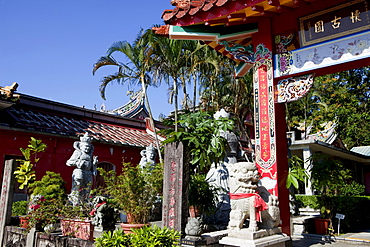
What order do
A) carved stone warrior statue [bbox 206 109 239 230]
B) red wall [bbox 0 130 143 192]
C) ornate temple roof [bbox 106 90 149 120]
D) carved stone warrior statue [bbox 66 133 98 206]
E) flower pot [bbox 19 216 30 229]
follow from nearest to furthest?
flower pot [bbox 19 216 30 229] → carved stone warrior statue [bbox 206 109 239 230] → carved stone warrior statue [bbox 66 133 98 206] → red wall [bbox 0 130 143 192] → ornate temple roof [bbox 106 90 149 120]

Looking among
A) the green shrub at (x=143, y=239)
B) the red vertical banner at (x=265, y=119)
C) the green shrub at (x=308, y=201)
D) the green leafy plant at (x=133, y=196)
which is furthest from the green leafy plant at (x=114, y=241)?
the green shrub at (x=308, y=201)

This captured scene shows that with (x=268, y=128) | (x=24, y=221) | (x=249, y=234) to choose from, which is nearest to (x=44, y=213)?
(x=24, y=221)

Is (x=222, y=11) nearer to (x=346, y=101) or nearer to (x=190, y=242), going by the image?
(x=190, y=242)

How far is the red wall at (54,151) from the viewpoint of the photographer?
32.8 feet

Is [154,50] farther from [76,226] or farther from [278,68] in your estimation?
[76,226]

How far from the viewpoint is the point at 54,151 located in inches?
433

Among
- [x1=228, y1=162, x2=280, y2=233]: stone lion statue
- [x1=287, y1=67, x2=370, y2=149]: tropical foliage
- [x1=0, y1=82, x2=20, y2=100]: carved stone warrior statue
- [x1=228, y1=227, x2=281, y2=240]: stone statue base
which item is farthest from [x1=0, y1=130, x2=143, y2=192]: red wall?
[x1=287, y1=67, x2=370, y2=149]: tropical foliage

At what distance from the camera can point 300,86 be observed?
5.89 meters

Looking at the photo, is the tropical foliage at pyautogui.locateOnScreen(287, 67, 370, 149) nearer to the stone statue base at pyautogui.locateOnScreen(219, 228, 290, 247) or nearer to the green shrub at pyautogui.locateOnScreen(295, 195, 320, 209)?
the green shrub at pyautogui.locateOnScreen(295, 195, 320, 209)

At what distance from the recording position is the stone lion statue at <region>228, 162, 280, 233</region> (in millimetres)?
4738

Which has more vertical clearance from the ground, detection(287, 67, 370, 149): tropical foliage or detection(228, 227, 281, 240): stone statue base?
detection(287, 67, 370, 149): tropical foliage

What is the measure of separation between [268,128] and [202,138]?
49.5 inches

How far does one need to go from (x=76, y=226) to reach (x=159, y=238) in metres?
2.40

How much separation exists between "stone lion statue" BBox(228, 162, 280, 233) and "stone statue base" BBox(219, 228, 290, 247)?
0.28ft
